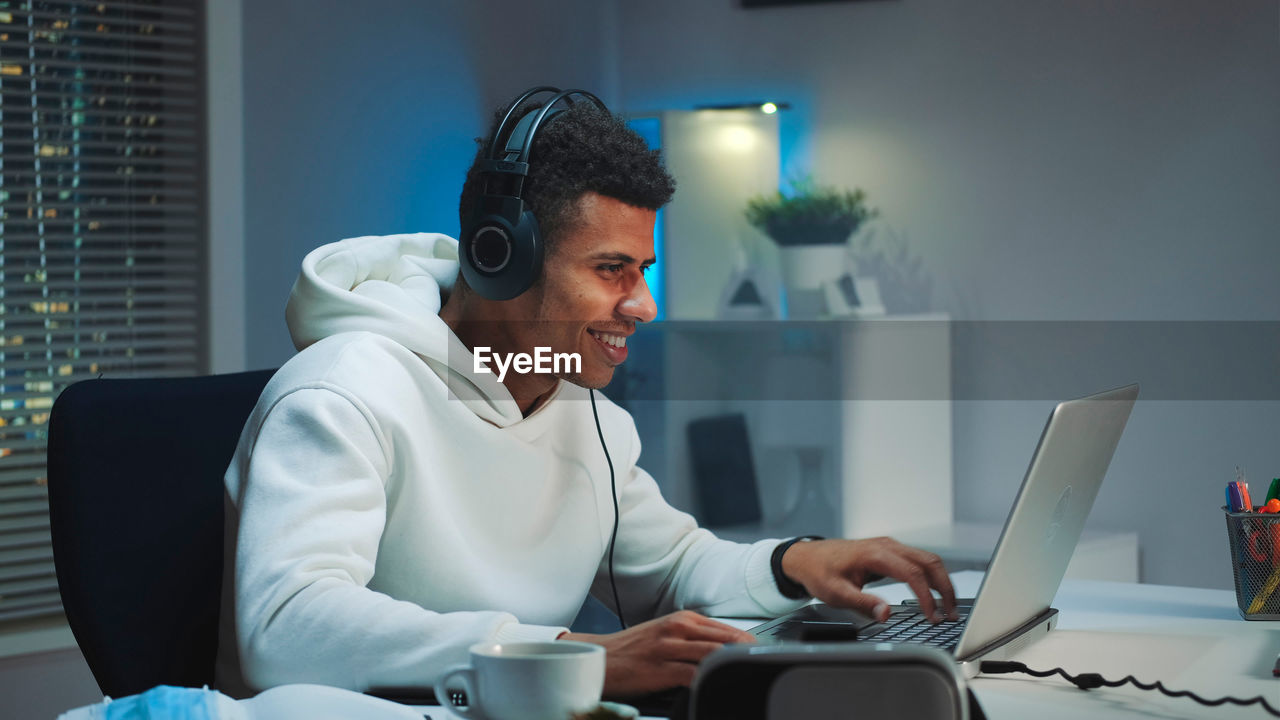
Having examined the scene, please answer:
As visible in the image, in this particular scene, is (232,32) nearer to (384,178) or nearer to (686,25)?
(384,178)

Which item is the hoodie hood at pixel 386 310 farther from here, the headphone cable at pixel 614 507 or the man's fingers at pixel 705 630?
the man's fingers at pixel 705 630

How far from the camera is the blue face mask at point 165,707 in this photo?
2.64ft

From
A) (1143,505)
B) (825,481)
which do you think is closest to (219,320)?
(825,481)

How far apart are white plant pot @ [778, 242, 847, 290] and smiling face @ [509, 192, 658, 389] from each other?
1.72 meters

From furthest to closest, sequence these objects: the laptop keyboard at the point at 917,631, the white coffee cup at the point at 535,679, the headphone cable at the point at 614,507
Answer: the headphone cable at the point at 614,507
the laptop keyboard at the point at 917,631
the white coffee cup at the point at 535,679

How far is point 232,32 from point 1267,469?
2.50m

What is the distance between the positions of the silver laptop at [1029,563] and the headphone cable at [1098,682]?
18 millimetres

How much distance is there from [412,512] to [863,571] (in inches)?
18.1

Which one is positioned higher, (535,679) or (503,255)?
(503,255)

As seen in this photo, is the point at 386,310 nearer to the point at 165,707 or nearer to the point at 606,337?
the point at 606,337

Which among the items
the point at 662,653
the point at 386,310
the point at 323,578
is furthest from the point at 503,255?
the point at 662,653

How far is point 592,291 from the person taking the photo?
132 centimetres

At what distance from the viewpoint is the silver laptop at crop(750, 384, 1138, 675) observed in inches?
37.2

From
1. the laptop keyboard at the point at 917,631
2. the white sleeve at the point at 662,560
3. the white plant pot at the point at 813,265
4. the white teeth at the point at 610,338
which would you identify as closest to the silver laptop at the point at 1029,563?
the laptop keyboard at the point at 917,631
